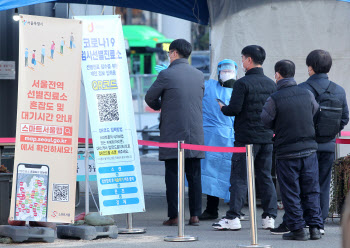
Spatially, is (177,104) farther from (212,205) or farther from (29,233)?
(29,233)

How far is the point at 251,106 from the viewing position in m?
7.31

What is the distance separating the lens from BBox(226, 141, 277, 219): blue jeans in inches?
290

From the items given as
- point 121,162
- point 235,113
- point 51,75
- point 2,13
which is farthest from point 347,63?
point 2,13

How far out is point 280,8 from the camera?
926 cm

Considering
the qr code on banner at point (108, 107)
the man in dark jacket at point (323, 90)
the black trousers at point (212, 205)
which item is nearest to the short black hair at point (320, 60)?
the man in dark jacket at point (323, 90)

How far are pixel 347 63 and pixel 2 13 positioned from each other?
5155mm

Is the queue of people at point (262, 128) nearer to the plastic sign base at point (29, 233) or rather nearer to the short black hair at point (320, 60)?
the short black hair at point (320, 60)

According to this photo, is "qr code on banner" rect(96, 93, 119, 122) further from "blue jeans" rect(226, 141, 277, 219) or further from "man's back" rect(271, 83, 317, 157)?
"man's back" rect(271, 83, 317, 157)

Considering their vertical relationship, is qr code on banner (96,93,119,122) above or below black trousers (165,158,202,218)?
above

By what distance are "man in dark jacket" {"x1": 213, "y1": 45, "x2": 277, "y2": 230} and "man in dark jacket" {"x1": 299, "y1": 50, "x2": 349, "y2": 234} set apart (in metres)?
0.44

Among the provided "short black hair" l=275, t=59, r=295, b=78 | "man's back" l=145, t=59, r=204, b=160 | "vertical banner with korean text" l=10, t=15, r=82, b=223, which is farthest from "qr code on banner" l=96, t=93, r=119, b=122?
"short black hair" l=275, t=59, r=295, b=78

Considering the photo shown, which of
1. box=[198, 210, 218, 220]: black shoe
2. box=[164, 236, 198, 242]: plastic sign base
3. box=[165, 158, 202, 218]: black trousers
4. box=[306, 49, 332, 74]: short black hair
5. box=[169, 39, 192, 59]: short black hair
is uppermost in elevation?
box=[169, 39, 192, 59]: short black hair

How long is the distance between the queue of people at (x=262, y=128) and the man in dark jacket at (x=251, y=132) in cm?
1

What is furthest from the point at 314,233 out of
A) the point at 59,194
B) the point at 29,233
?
the point at 29,233
